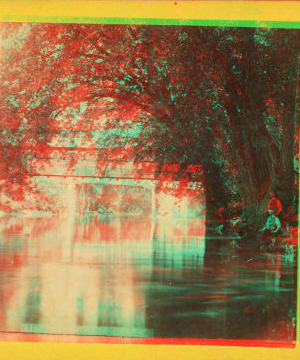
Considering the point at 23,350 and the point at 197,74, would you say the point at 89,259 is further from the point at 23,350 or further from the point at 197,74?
the point at 197,74

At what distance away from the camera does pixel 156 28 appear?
3.43m

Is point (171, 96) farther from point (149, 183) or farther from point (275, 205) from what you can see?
point (275, 205)

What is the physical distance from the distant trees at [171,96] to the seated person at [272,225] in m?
0.15

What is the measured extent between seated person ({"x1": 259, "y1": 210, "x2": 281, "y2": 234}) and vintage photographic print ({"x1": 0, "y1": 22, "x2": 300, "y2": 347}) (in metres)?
0.02

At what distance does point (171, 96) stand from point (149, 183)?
80 centimetres

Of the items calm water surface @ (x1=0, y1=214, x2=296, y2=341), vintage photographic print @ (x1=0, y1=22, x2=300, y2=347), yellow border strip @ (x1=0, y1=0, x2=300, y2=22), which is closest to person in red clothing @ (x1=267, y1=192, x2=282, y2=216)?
vintage photographic print @ (x1=0, y1=22, x2=300, y2=347)

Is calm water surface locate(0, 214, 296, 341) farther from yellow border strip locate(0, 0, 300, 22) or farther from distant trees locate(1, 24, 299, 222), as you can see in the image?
yellow border strip locate(0, 0, 300, 22)

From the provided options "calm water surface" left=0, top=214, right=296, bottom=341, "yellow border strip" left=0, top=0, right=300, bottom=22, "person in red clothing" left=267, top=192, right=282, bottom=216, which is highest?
"yellow border strip" left=0, top=0, right=300, bottom=22

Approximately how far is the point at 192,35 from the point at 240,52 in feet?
1.47

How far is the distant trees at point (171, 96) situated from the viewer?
3432 mm

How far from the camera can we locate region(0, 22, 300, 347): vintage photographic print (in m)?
3.34

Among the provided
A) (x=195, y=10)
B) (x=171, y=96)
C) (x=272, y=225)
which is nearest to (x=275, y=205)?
(x=272, y=225)

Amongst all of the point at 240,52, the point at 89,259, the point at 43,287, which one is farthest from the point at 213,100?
the point at 43,287

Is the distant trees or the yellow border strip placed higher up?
the yellow border strip
